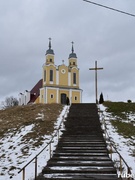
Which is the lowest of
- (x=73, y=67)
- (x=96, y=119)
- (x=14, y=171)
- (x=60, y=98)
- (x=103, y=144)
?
(x=14, y=171)

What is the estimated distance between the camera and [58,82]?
1810 inches

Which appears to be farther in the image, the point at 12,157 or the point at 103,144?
the point at 103,144

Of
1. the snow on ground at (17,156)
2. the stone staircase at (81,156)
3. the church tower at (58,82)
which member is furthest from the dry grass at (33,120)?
the church tower at (58,82)

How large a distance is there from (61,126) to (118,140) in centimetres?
410

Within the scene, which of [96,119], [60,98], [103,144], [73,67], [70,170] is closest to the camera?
[70,170]

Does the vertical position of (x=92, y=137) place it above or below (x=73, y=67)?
below

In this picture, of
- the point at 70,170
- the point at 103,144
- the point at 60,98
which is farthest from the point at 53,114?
the point at 60,98

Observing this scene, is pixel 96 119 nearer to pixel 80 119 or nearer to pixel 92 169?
pixel 80 119

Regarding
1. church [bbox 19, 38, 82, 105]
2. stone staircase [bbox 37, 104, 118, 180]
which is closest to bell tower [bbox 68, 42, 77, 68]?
church [bbox 19, 38, 82, 105]

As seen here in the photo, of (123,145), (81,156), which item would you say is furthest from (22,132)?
(123,145)

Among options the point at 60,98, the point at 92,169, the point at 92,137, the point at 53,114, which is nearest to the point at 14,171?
the point at 92,169

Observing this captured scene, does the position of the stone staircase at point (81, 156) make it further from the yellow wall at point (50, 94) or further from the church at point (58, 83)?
the church at point (58, 83)

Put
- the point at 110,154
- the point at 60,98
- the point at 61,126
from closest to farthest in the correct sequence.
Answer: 1. the point at 110,154
2. the point at 61,126
3. the point at 60,98

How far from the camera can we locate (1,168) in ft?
34.2
